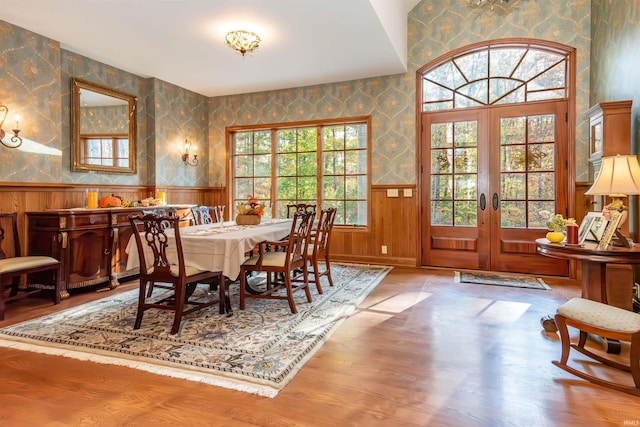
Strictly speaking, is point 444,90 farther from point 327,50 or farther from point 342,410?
point 342,410

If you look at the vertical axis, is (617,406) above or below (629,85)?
below

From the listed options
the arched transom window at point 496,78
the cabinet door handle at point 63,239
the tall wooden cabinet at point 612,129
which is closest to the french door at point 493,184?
the arched transom window at point 496,78

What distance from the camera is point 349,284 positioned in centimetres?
445

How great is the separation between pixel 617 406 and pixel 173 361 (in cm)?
254

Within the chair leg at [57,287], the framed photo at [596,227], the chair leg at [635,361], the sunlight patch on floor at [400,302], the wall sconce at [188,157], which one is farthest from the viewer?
the wall sconce at [188,157]

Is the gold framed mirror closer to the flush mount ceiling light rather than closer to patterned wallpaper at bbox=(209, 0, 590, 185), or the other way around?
patterned wallpaper at bbox=(209, 0, 590, 185)

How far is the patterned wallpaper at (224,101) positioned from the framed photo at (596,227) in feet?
7.30

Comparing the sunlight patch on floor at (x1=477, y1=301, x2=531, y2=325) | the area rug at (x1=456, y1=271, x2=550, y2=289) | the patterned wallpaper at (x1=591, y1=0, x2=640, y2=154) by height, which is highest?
the patterned wallpaper at (x1=591, y1=0, x2=640, y2=154)

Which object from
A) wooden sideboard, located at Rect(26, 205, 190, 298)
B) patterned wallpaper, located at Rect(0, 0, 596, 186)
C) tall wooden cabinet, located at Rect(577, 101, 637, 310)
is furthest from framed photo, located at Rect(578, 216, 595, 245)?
wooden sideboard, located at Rect(26, 205, 190, 298)

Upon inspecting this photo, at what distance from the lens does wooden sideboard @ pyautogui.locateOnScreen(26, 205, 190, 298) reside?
3914 millimetres

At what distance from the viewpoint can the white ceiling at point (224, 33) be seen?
357 centimetres

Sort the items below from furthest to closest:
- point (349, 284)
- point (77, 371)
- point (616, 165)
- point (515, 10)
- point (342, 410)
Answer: point (515, 10) < point (349, 284) < point (616, 165) < point (77, 371) < point (342, 410)

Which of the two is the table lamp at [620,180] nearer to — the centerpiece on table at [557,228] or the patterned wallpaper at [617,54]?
the centerpiece on table at [557,228]

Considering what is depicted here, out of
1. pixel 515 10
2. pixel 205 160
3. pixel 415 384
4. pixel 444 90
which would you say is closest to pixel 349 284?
pixel 415 384
